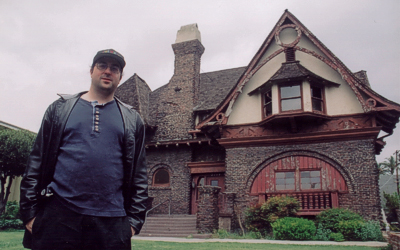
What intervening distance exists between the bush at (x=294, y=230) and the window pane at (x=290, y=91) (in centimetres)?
587

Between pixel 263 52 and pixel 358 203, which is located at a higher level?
pixel 263 52

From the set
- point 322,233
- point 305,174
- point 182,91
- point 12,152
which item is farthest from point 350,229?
point 12,152

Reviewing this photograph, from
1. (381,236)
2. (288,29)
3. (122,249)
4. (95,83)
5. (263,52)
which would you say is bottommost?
(381,236)

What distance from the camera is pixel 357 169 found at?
14.4 meters

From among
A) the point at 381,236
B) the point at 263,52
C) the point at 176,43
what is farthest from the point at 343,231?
the point at 176,43

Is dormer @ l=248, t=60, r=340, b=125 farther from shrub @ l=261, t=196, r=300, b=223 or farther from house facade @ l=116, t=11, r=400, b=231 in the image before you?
shrub @ l=261, t=196, r=300, b=223

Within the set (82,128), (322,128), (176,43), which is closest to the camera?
(82,128)

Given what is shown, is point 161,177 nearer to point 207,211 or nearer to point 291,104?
point 207,211

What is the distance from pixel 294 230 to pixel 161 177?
1010cm

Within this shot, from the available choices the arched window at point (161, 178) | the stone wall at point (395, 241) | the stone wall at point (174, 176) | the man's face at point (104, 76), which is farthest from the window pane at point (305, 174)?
the man's face at point (104, 76)

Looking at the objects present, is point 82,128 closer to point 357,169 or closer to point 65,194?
point 65,194

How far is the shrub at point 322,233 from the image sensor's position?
1277 centimetres

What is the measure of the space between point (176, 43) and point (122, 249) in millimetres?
22260

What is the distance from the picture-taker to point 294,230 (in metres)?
12.5
